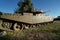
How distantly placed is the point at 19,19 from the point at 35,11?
478cm

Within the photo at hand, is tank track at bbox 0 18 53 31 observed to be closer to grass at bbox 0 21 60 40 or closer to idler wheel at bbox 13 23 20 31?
idler wheel at bbox 13 23 20 31

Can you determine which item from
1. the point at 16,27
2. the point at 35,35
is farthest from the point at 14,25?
the point at 35,35

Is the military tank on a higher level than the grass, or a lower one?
higher

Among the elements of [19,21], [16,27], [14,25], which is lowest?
[16,27]

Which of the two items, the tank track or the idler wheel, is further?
the idler wheel

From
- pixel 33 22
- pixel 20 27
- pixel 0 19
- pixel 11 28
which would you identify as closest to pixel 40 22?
pixel 33 22

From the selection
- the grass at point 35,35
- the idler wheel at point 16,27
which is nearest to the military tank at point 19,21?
the idler wheel at point 16,27

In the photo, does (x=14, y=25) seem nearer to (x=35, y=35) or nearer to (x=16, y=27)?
(x=16, y=27)

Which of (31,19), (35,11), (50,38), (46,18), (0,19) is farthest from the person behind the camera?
(35,11)

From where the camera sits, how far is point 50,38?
9414 millimetres

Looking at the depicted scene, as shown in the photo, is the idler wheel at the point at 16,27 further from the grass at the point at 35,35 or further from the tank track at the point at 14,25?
the grass at the point at 35,35

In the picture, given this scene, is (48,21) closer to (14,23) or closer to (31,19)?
(31,19)

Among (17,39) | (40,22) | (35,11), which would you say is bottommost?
(17,39)

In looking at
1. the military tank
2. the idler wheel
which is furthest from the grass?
the military tank
